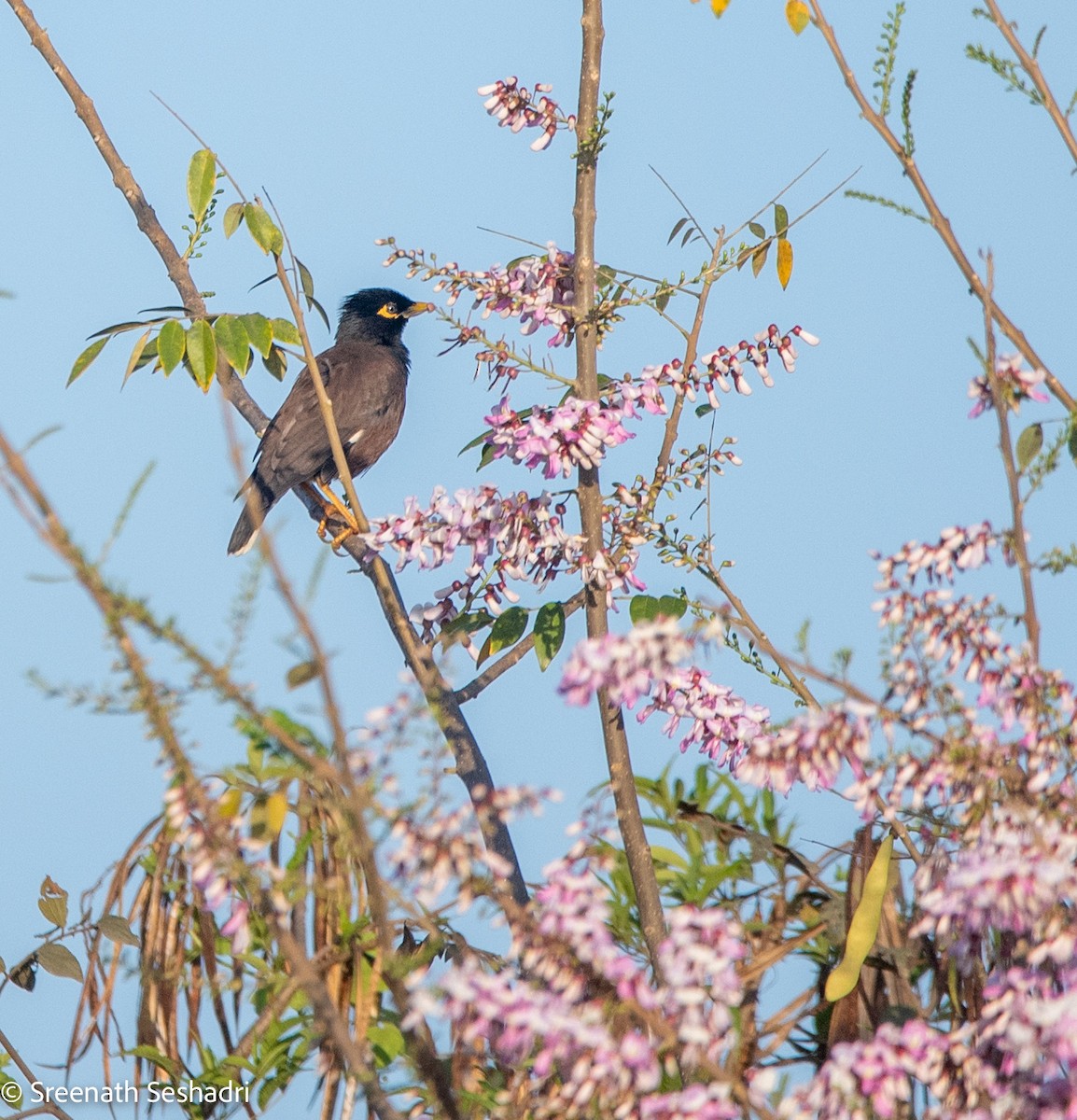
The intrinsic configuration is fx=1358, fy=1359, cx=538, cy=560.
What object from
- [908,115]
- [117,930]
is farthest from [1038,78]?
[117,930]

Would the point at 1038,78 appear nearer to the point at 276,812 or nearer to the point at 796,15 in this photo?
the point at 796,15

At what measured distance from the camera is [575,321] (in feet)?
10.5

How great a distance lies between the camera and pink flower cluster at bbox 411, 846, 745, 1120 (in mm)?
1737

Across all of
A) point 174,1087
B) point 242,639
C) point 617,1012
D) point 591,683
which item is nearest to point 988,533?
point 591,683

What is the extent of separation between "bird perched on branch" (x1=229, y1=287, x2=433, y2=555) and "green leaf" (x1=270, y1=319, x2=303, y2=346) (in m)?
1.47

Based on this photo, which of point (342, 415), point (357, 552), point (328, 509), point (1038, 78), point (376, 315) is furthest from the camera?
point (376, 315)

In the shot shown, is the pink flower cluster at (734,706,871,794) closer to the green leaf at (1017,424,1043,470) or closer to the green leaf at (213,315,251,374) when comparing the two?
the green leaf at (1017,424,1043,470)

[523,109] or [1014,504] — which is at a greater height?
[523,109]

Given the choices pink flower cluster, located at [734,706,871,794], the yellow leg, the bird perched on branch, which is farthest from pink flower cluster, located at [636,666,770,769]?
the yellow leg

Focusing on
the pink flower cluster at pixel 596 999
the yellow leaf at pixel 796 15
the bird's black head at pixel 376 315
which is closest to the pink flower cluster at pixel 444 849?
the pink flower cluster at pixel 596 999

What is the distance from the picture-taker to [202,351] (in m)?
3.21

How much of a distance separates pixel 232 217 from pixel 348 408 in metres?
3.64

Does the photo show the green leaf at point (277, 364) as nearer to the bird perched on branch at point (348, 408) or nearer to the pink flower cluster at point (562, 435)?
the bird perched on branch at point (348, 408)

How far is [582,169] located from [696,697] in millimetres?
1267
